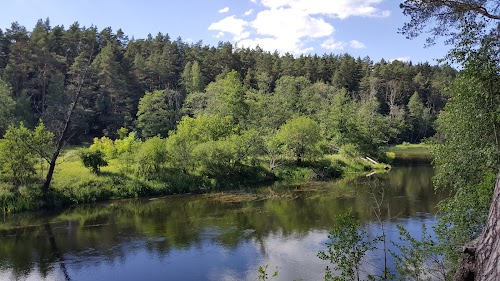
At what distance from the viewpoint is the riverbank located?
28734mm

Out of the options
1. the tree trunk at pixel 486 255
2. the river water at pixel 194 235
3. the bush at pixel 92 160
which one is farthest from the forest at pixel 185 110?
the tree trunk at pixel 486 255

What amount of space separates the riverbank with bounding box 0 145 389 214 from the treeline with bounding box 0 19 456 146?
28.7 feet

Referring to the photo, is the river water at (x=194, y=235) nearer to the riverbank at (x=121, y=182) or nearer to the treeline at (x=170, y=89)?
the riverbank at (x=121, y=182)

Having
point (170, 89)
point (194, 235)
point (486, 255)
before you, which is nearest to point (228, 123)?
point (194, 235)

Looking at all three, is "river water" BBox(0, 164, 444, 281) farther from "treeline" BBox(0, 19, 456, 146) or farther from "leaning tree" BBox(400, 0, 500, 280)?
"treeline" BBox(0, 19, 456, 146)

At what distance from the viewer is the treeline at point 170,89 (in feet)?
181

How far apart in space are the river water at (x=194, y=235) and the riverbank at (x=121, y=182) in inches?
58.0

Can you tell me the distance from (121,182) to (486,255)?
3133 centimetres

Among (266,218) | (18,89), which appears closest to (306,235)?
(266,218)

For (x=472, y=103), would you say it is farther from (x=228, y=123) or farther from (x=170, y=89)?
(x=170, y=89)

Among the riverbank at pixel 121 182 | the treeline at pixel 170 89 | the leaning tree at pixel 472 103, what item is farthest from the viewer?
the treeline at pixel 170 89

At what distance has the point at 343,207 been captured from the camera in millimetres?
29250

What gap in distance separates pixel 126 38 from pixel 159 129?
1497 inches

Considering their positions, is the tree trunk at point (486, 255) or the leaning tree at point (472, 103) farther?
the leaning tree at point (472, 103)
